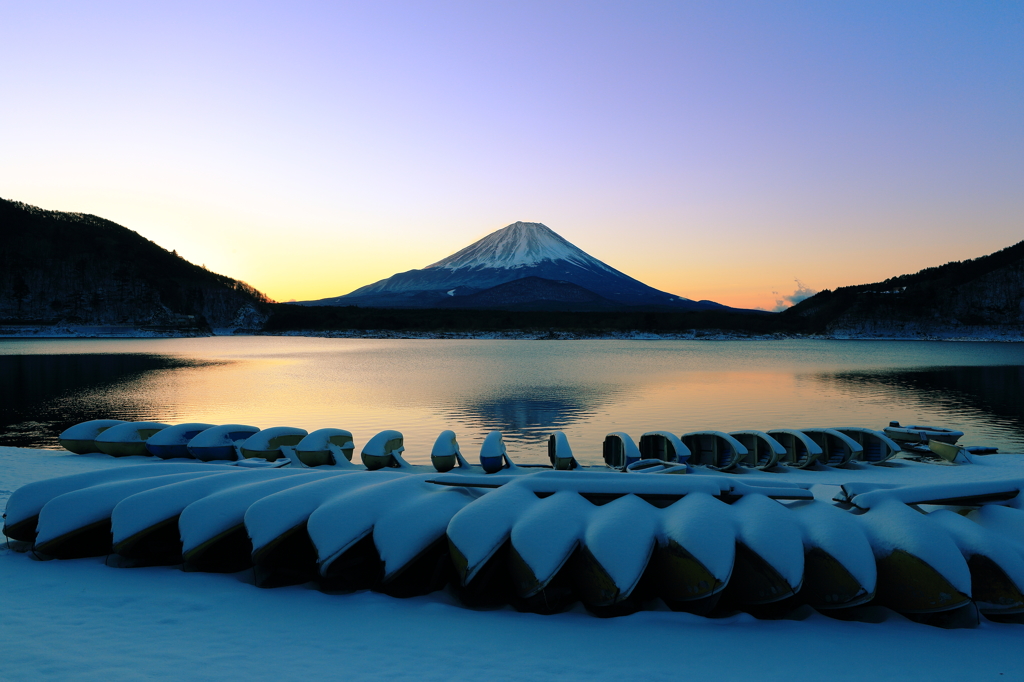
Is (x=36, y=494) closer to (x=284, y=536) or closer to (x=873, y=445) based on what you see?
(x=284, y=536)

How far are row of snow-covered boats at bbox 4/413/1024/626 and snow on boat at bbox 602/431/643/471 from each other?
5.66m

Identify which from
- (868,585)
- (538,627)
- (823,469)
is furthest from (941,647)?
(823,469)

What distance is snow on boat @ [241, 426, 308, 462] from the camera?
1109 cm

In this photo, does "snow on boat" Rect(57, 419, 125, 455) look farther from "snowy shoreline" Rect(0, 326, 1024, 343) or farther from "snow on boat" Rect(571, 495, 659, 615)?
"snowy shoreline" Rect(0, 326, 1024, 343)

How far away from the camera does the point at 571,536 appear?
4.57 meters

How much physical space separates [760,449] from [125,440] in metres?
14.2

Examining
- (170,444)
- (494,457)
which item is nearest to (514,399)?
(494,457)

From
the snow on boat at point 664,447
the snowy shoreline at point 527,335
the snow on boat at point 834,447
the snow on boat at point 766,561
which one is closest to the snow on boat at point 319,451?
the snow on boat at point 664,447

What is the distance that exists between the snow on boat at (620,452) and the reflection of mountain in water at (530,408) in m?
5.42

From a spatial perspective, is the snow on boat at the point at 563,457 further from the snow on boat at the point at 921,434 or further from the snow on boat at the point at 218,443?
the snow on boat at the point at 921,434

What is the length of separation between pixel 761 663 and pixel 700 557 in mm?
809

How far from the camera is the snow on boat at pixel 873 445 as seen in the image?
40.6 feet

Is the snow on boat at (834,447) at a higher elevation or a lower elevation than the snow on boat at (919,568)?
lower

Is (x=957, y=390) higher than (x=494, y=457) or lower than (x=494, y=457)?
lower
